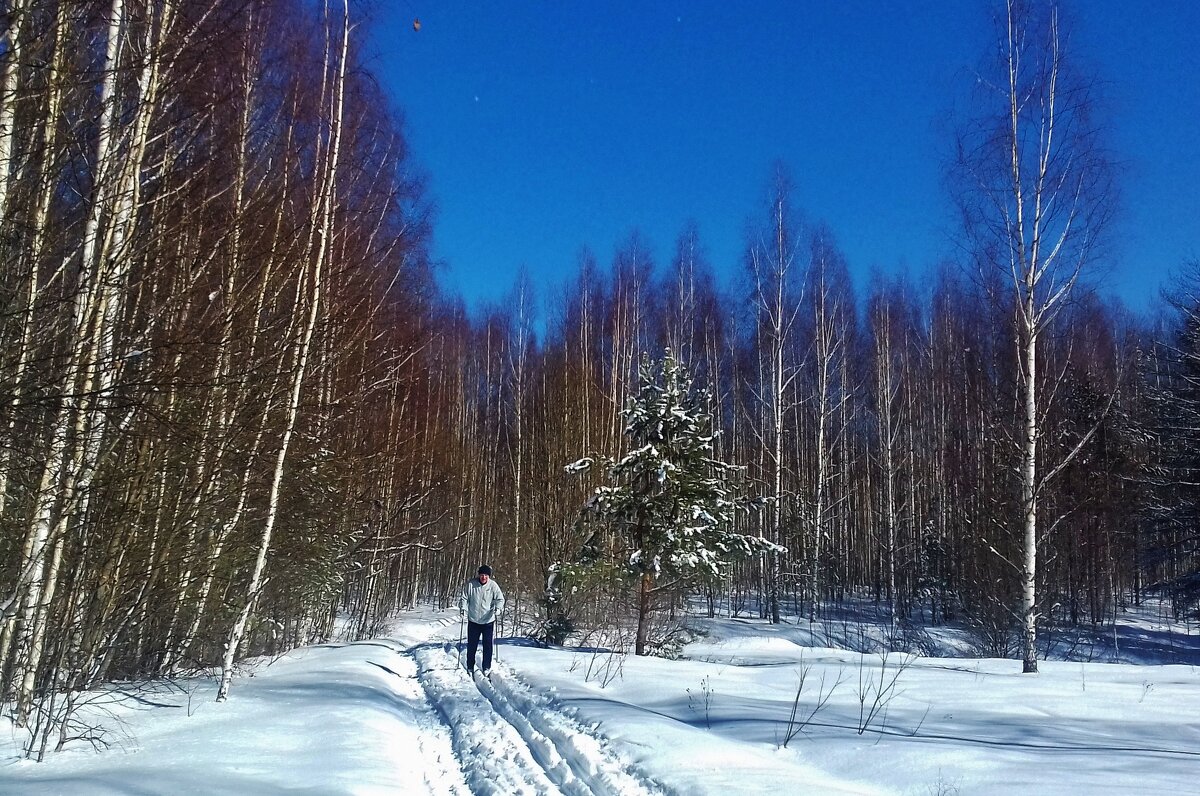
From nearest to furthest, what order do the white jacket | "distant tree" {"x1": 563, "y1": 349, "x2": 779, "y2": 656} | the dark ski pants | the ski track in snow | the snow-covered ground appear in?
the snow-covered ground < the ski track in snow < the dark ski pants < the white jacket < "distant tree" {"x1": 563, "y1": 349, "x2": 779, "y2": 656}

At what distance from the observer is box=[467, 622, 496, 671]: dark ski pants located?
11158 millimetres

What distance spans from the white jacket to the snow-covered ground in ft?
2.56

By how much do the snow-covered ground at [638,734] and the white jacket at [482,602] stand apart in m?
0.78

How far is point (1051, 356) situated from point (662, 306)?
50.6ft

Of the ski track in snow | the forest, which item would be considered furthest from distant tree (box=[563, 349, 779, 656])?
the ski track in snow

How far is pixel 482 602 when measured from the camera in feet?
38.0

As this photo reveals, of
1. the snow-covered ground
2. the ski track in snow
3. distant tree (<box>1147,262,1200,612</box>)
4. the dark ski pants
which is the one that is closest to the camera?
the snow-covered ground

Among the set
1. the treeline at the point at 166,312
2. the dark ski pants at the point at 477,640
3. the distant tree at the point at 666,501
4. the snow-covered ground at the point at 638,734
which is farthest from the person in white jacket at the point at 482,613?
the distant tree at the point at 666,501

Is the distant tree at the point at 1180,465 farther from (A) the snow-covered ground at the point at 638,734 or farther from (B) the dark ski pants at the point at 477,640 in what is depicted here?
(B) the dark ski pants at the point at 477,640

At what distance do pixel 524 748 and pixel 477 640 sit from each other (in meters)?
5.18

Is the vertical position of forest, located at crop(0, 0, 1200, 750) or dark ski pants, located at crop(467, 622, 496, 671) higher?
forest, located at crop(0, 0, 1200, 750)

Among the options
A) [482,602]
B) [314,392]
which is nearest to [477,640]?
[482,602]

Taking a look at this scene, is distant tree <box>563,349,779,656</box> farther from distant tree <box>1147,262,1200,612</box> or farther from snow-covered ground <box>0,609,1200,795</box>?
distant tree <box>1147,262,1200,612</box>

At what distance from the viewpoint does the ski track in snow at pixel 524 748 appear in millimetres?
5227
